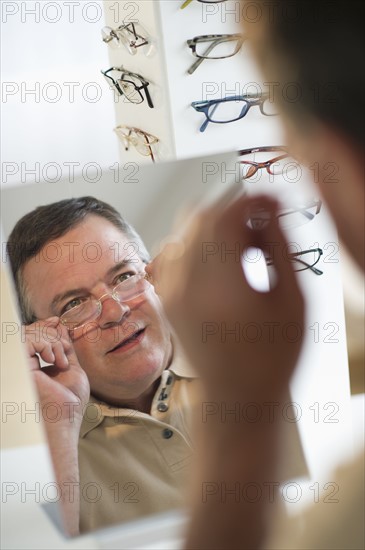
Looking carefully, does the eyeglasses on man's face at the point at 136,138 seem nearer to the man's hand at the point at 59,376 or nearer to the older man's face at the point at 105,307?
the older man's face at the point at 105,307

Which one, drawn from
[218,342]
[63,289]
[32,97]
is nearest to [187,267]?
[218,342]

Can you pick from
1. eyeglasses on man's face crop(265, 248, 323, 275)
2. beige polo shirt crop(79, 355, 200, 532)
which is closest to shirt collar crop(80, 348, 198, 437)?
beige polo shirt crop(79, 355, 200, 532)

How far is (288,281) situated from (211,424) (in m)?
0.06

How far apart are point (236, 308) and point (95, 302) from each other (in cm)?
71

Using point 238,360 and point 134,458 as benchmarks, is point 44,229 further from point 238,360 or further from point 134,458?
point 238,360

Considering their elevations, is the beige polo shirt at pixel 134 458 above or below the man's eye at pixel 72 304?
below

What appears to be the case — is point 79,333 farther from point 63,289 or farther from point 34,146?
point 34,146

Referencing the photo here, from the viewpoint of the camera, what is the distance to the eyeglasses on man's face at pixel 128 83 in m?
1.04

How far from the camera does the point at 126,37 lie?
3.41 feet

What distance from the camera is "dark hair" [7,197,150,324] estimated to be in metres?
0.99

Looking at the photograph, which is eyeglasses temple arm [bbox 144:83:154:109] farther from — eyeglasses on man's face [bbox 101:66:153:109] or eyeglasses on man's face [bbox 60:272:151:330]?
eyeglasses on man's face [bbox 60:272:151:330]

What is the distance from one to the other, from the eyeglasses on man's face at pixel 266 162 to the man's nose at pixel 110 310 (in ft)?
0.83

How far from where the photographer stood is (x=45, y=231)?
100 cm

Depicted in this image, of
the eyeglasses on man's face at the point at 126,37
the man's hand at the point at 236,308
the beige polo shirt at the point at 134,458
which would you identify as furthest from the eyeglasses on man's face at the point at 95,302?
the man's hand at the point at 236,308
